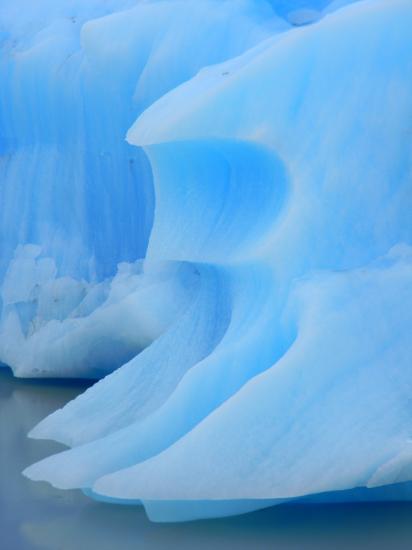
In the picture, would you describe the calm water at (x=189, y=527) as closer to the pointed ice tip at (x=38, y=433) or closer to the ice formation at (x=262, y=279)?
the ice formation at (x=262, y=279)

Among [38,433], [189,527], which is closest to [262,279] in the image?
[189,527]

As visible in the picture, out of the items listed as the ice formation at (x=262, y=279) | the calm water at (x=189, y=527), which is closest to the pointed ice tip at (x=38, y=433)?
the ice formation at (x=262, y=279)

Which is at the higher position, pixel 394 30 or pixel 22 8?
pixel 394 30

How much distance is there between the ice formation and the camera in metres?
1.99

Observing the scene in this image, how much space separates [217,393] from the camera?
89.5 inches

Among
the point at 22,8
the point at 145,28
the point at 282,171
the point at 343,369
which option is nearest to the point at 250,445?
the point at 343,369

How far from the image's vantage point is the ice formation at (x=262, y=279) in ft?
6.52

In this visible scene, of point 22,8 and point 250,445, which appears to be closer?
point 250,445

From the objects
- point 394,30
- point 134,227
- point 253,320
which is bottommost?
point 134,227

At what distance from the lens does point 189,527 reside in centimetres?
200

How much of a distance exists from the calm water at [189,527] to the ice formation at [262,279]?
0.14 ft

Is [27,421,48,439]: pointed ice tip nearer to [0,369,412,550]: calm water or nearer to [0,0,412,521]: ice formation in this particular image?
[0,0,412,521]: ice formation

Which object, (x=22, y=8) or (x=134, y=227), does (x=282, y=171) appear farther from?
(x=22, y=8)

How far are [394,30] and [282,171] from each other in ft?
1.31
